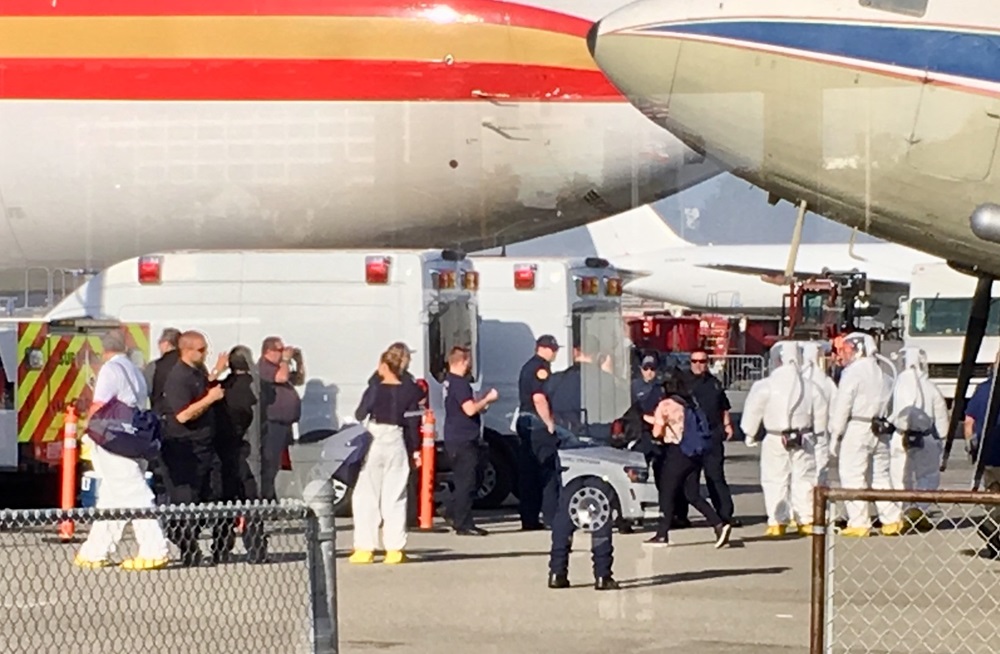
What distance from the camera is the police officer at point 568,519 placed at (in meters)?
9.45

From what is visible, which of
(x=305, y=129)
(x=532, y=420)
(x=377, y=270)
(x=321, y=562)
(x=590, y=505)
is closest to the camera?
(x=321, y=562)

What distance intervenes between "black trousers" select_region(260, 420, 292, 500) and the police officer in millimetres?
1243

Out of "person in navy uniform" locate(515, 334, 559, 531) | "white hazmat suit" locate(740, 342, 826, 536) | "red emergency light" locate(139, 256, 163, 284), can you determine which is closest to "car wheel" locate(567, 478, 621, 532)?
"person in navy uniform" locate(515, 334, 559, 531)

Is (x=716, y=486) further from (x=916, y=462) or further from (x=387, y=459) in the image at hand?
(x=387, y=459)

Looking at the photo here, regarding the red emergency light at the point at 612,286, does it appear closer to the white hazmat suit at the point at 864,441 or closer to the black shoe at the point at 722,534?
the white hazmat suit at the point at 864,441

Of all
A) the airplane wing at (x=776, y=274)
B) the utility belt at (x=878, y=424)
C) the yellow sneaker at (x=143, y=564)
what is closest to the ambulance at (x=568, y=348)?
the airplane wing at (x=776, y=274)

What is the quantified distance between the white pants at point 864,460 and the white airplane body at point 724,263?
713mm

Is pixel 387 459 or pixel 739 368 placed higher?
pixel 739 368

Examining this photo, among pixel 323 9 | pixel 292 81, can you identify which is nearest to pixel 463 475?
pixel 292 81

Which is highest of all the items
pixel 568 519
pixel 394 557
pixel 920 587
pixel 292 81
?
pixel 292 81

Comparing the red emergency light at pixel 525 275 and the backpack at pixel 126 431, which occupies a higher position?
the red emergency light at pixel 525 275

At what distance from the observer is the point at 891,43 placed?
8.21 metres

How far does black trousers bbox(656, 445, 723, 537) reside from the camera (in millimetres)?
10406

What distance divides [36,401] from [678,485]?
341 cm
